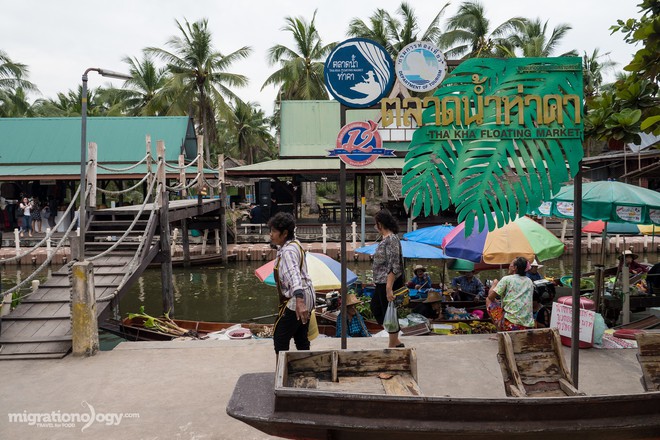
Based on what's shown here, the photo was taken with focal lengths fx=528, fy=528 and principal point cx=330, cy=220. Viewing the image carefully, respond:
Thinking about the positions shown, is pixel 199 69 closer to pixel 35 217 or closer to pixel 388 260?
pixel 35 217

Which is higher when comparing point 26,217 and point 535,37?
point 535,37

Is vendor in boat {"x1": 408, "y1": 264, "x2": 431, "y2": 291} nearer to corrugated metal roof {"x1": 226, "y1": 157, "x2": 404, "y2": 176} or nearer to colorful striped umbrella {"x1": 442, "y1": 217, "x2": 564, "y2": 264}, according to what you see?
colorful striped umbrella {"x1": 442, "y1": 217, "x2": 564, "y2": 264}

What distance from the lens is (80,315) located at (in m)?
5.82

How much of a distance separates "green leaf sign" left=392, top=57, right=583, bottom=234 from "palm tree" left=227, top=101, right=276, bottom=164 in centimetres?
3413

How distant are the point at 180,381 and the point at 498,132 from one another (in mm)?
3705

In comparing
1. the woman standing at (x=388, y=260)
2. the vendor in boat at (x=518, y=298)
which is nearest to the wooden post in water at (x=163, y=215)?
the woman standing at (x=388, y=260)

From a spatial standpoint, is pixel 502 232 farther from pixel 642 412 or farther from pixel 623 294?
pixel 642 412

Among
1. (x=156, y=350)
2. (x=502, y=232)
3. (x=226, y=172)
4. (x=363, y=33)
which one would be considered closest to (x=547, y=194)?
(x=502, y=232)

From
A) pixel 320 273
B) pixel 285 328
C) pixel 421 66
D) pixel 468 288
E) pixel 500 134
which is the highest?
pixel 421 66

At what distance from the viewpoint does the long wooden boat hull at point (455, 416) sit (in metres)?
3.13

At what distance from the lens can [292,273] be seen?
4449 mm

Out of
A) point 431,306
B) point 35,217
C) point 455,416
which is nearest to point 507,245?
point 431,306

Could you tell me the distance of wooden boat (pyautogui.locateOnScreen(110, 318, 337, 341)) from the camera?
8453 millimetres

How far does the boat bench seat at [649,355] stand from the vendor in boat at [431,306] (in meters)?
4.68
